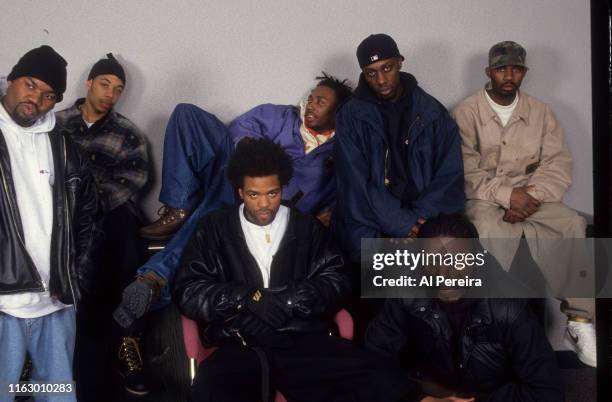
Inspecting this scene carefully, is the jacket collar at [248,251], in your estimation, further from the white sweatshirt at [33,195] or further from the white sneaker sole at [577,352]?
the white sneaker sole at [577,352]

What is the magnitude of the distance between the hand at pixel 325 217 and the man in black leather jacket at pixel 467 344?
1.68ft

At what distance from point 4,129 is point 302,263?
0.91 metres

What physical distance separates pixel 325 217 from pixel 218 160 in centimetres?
43

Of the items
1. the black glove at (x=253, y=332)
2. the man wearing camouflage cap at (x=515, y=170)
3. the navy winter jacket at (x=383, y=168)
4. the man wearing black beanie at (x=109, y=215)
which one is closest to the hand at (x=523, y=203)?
the man wearing camouflage cap at (x=515, y=170)

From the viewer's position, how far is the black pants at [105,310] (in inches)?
96.3

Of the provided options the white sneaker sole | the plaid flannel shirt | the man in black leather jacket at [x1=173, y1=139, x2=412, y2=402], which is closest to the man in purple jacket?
the plaid flannel shirt

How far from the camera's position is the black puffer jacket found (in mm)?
2010

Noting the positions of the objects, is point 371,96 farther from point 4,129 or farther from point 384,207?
point 4,129

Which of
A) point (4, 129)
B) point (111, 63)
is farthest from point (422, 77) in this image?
point (4, 129)

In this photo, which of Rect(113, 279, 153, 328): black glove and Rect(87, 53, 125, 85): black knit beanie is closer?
Rect(113, 279, 153, 328): black glove

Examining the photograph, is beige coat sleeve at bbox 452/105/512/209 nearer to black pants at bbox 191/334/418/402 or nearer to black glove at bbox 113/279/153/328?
black pants at bbox 191/334/418/402

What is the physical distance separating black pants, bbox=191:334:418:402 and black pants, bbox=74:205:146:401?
0.57 metres

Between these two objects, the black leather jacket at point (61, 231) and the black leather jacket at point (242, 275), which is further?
the black leather jacket at point (242, 275)

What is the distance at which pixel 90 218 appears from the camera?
7.38 ft
